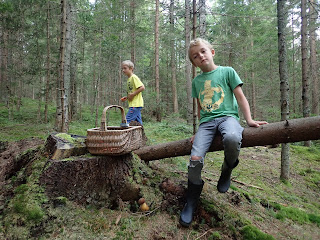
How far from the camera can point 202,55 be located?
2.31m

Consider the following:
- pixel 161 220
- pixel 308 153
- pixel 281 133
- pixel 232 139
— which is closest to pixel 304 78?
pixel 308 153

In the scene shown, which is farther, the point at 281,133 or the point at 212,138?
the point at 212,138

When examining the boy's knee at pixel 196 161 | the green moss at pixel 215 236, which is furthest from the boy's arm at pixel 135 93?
the green moss at pixel 215 236

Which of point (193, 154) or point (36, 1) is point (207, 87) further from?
point (36, 1)

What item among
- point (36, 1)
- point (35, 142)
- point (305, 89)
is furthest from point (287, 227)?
point (36, 1)

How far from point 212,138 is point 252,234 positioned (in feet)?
3.39

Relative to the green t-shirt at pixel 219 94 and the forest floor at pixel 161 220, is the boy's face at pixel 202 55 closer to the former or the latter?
the green t-shirt at pixel 219 94

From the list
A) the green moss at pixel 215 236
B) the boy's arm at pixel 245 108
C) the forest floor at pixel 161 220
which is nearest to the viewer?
the forest floor at pixel 161 220

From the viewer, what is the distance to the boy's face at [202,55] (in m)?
2.30

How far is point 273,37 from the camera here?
1236 centimetres

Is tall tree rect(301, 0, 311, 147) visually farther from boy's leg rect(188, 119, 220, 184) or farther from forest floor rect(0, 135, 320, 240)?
boy's leg rect(188, 119, 220, 184)

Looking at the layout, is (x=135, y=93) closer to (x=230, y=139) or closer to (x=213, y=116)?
(x=213, y=116)

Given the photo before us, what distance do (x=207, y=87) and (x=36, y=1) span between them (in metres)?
10.9

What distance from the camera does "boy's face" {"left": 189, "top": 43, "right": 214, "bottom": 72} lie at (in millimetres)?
2303
